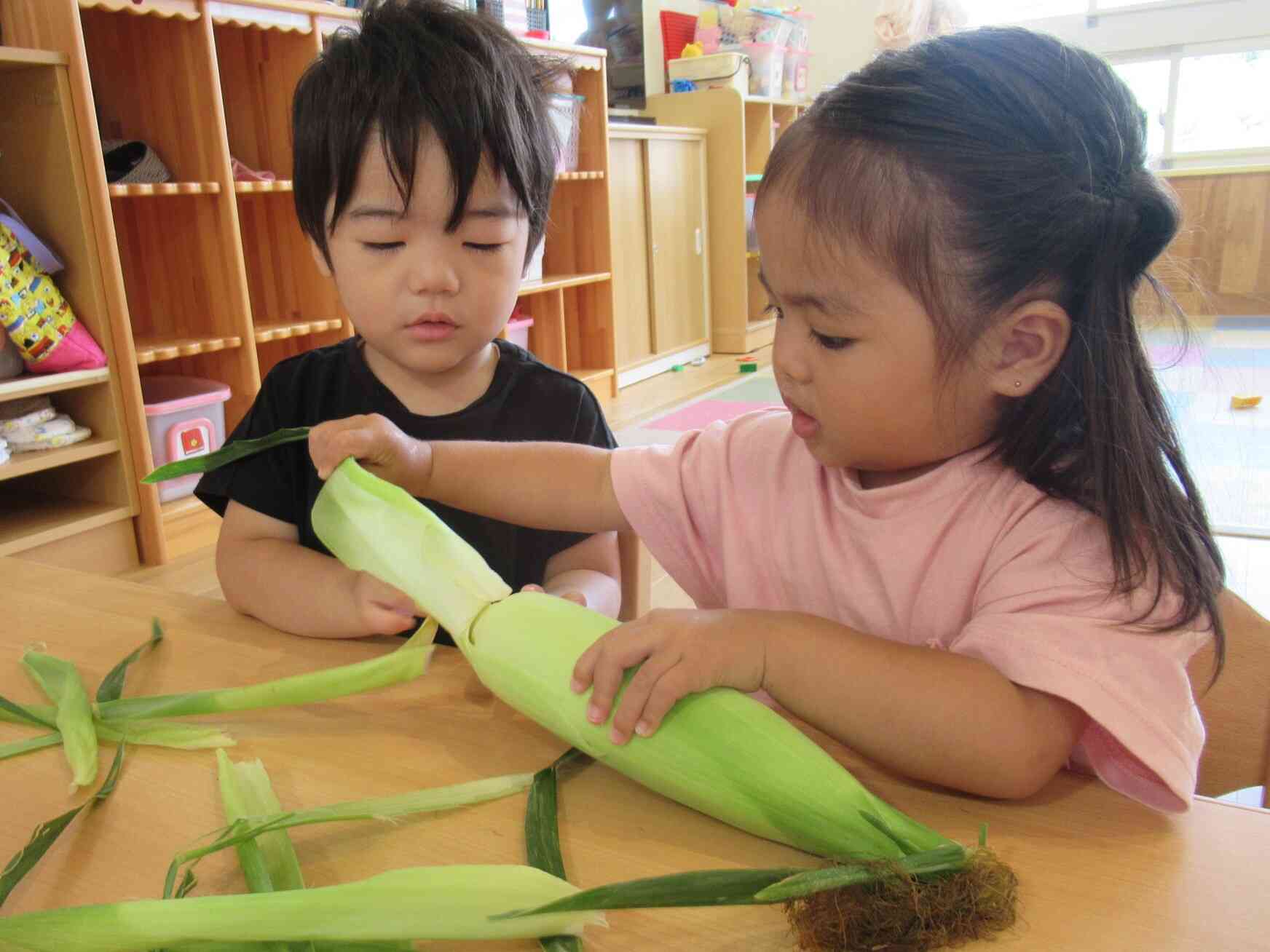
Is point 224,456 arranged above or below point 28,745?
above

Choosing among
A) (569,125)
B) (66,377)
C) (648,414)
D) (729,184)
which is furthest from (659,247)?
(66,377)

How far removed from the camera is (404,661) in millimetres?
663

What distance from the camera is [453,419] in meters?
1.08

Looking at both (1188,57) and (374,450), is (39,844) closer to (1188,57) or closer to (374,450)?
(374,450)

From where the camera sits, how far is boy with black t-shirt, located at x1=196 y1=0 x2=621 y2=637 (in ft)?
2.98

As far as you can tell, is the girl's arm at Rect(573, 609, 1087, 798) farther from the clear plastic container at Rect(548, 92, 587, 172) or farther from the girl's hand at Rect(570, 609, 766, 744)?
the clear plastic container at Rect(548, 92, 587, 172)

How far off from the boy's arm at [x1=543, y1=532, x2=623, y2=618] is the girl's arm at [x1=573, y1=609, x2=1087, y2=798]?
17.6 inches

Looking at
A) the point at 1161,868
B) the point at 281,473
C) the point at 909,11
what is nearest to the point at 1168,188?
the point at 1161,868

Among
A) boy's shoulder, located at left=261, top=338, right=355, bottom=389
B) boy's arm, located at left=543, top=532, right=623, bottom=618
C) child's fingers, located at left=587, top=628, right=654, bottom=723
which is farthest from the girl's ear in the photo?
boy's shoulder, located at left=261, top=338, right=355, bottom=389

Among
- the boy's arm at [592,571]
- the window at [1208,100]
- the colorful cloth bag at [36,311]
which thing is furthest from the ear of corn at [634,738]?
the window at [1208,100]

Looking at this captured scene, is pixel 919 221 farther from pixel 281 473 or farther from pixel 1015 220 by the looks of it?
pixel 281 473

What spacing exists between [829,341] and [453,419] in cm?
56

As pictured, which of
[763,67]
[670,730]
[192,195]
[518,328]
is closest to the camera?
[670,730]

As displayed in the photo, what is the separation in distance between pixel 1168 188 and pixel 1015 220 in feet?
0.43
